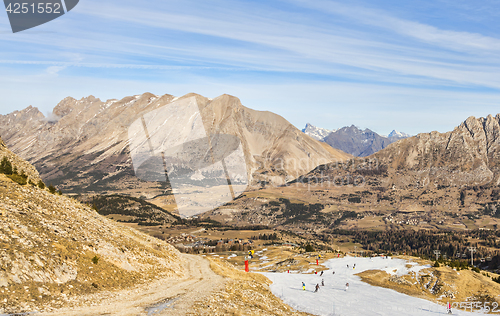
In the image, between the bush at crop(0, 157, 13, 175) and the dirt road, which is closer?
the dirt road

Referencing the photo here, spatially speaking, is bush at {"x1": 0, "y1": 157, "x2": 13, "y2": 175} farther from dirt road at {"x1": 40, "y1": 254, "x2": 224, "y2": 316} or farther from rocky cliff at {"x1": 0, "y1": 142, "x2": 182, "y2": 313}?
dirt road at {"x1": 40, "y1": 254, "x2": 224, "y2": 316}

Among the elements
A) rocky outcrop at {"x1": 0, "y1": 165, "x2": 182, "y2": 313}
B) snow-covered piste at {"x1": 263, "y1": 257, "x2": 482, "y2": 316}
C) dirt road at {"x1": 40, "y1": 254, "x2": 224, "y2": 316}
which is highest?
rocky outcrop at {"x1": 0, "y1": 165, "x2": 182, "y2": 313}

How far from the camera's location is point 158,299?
3775cm

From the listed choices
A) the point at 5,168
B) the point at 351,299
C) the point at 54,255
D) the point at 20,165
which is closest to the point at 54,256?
the point at 54,255

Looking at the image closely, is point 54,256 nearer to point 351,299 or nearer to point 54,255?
point 54,255

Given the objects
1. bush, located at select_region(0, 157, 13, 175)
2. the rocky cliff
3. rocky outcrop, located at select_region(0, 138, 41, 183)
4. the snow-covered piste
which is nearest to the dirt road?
the rocky cliff

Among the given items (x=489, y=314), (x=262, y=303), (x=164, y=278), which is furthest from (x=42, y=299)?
(x=489, y=314)

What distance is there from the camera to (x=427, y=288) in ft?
279

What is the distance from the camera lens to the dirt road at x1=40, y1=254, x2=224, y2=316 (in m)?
30.5

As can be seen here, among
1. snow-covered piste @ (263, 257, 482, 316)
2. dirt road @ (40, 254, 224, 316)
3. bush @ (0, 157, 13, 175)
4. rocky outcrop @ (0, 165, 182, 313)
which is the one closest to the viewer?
rocky outcrop @ (0, 165, 182, 313)

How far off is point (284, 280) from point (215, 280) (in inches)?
1503

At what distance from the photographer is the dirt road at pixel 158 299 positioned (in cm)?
3045

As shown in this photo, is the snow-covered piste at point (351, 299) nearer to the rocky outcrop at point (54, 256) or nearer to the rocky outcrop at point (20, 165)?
the rocky outcrop at point (54, 256)

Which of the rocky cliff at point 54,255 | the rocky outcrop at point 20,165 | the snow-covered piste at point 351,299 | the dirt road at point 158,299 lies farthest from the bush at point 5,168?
the snow-covered piste at point 351,299
